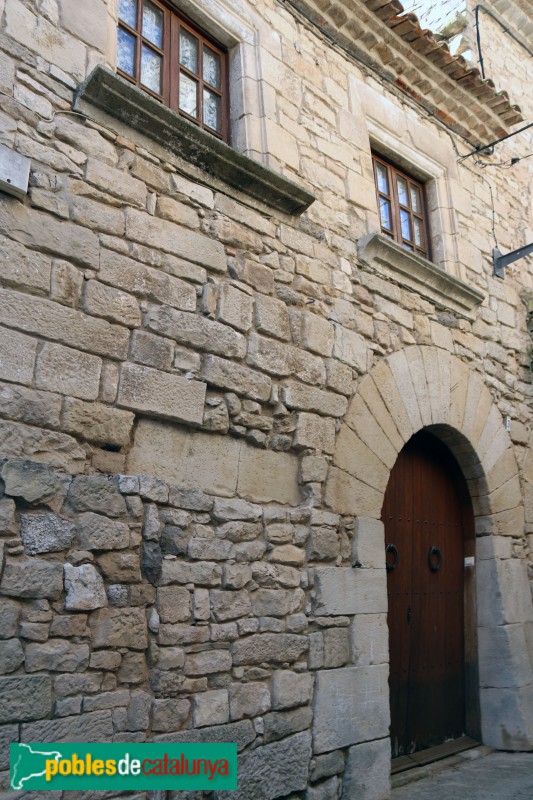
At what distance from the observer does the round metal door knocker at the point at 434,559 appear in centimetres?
457

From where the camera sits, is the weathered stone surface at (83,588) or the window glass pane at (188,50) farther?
the window glass pane at (188,50)

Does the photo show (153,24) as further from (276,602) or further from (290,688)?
(290,688)

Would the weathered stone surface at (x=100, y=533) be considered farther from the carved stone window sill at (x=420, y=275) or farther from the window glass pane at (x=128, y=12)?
the window glass pane at (x=128, y=12)

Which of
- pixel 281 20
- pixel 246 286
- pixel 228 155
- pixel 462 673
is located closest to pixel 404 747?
pixel 462 673

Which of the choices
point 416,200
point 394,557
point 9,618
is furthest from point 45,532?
point 416,200

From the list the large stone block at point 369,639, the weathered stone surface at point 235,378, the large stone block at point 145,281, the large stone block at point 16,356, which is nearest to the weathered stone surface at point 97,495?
the large stone block at point 16,356

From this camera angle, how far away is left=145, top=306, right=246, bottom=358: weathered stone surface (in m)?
3.07

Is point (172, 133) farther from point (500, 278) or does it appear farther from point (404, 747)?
point (404, 747)

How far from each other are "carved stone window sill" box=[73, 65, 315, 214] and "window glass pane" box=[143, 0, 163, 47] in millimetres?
749

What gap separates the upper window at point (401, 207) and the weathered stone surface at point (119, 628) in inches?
126

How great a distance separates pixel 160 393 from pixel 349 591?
149 cm

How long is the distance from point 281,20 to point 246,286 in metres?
2.00

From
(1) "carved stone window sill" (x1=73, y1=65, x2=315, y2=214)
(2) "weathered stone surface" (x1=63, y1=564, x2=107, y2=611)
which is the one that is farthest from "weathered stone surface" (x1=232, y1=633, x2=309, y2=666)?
(1) "carved stone window sill" (x1=73, y1=65, x2=315, y2=214)

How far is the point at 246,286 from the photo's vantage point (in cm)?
351
